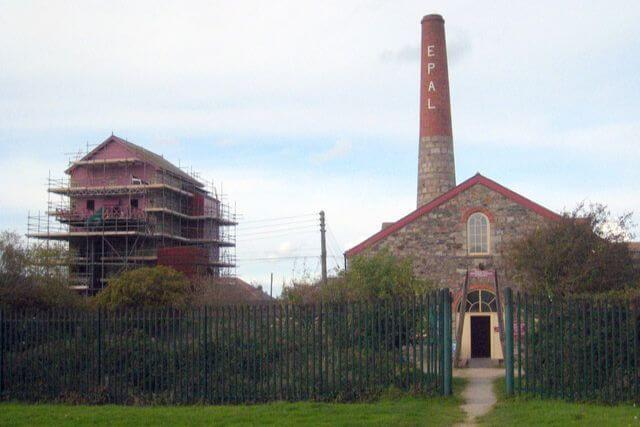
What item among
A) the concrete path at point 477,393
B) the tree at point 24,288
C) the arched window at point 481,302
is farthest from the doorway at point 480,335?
the tree at point 24,288

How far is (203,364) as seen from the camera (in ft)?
59.4

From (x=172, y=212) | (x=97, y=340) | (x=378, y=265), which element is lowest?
(x=97, y=340)

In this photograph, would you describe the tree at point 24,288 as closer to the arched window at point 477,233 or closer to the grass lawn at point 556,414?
the arched window at point 477,233

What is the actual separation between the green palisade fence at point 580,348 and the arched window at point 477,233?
1714 cm

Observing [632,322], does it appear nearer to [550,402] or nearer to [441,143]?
[550,402]

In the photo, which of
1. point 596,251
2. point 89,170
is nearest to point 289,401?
point 596,251

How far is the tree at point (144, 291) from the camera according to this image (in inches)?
1479

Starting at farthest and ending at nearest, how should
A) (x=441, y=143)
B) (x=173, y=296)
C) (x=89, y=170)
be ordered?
(x=89, y=170) → (x=441, y=143) → (x=173, y=296)

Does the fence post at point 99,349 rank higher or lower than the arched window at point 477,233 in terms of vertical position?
lower

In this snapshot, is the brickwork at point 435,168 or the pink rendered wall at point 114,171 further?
the pink rendered wall at point 114,171

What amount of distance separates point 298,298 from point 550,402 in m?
13.2

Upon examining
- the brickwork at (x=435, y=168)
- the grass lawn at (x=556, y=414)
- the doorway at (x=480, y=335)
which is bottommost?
the grass lawn at (x=556, y=414)

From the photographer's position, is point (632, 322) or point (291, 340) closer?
point (632, 322)

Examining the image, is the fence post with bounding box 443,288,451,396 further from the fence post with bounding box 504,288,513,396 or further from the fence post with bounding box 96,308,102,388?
the fence post with bounding box 96,308,102,388
